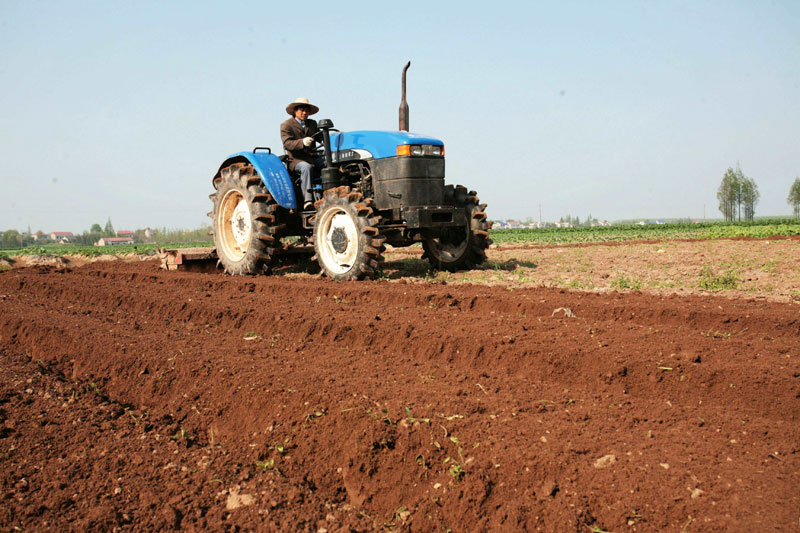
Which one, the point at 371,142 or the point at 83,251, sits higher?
the point at 371,142

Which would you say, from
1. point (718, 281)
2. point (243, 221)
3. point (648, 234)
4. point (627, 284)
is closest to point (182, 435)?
point (627, 284)

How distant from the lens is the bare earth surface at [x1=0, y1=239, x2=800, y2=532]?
242 cm

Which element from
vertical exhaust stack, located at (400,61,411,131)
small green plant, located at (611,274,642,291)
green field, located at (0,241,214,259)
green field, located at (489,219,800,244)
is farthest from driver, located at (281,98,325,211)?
green field, located at (489,219,800,244)

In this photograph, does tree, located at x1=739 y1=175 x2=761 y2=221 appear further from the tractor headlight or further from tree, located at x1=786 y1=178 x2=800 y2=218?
the tractor headlight

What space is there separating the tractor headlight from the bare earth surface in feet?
9.03

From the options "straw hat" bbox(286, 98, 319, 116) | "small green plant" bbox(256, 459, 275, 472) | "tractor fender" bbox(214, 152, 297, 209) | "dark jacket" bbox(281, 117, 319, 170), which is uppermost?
"straw hat" bbox(286, 98, 319, 116)

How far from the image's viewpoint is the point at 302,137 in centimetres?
868

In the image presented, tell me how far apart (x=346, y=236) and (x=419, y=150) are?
153 cm

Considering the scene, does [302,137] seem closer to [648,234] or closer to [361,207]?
[361,207]

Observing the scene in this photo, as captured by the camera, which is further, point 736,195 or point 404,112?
point 736,195

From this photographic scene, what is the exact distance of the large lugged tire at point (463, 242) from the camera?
28.3ft

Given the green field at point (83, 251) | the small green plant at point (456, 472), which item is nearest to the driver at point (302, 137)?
the green field at point (83, 251)

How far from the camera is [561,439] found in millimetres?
2789

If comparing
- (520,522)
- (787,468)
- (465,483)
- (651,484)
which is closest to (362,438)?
(465,483)
